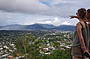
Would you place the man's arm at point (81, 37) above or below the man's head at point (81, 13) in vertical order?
below

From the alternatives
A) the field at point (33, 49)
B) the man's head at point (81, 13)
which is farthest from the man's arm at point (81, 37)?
the field at point (33, 49)

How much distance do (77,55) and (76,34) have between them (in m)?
0.25

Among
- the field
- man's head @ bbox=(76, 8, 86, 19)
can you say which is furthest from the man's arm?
the field

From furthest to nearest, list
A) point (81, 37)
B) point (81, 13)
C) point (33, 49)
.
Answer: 1. point (33, 49)
2. point (81, 13)
3. point (81, 37)

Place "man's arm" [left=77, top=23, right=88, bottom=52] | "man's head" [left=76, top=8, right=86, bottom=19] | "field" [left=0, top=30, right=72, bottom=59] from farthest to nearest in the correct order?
"field" [left=0, top=30, right=72, bottom=59] < "man's head" [left=76, top=8, right=86, bottom=19] < "man's arm" [left=77, top=23, right=88, bottom=52]

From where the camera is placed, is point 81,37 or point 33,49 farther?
point 33,49

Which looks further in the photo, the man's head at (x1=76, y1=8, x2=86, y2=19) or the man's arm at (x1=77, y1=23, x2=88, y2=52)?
the man's head at (x1=76, y1=8, x2=86, y2=19)

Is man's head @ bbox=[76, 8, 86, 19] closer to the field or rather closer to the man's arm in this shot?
the man's arm

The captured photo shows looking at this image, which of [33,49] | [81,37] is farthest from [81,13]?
[33,49]

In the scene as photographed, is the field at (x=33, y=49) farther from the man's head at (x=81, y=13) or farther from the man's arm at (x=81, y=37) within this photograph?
the man's arm at (x=81, y=37)

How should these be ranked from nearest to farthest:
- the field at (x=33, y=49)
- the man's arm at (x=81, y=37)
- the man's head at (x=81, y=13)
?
the man's arm at (x=81, y=37) → the man's head at (x=81, y=13) → the field at (x=33, y=49)

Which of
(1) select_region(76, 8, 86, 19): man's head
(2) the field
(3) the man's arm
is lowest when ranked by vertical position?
(2) the field

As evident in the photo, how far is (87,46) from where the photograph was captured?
3.73 metres

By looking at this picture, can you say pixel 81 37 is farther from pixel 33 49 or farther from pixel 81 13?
pixel 33 49
